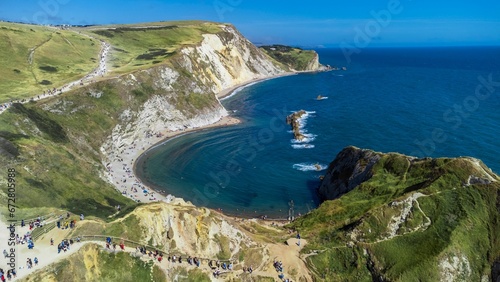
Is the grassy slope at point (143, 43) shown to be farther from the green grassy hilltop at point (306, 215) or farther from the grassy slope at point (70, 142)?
the green grassy hilltop at point (306, 215)

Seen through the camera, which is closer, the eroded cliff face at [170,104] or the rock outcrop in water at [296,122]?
the eroded cliff face at [170,104]

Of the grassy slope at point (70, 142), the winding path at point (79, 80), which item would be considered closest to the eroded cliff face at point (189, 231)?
the grassy slope at point (70, 142)

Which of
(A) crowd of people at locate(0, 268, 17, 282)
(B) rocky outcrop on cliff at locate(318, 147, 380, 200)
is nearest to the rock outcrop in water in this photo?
(B) rocky outcrop on cliff at locate(318, 147, 380, 200)

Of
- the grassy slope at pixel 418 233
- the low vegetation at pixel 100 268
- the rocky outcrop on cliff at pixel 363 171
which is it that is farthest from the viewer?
the rocky outcrop on cliff at pixel 363 171

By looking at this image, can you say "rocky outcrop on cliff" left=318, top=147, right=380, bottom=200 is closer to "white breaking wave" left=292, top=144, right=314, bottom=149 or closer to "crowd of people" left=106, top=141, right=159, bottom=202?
"white breaking wave" left=292, top=144, right=314, bottom=149

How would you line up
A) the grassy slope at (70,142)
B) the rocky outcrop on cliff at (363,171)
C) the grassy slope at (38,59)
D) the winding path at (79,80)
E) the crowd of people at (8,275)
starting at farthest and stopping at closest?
1. the grassy slope at (38,59)
2. the winding path at (79,80)
3. the grassy slope at (70,142)
4. the rocky outcrop on cliff at (363,171)
5. the crowd of people at (8,275)

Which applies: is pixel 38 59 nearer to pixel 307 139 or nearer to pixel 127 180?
pixel 127 180

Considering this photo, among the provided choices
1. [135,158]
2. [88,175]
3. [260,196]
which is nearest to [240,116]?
[135,158]
